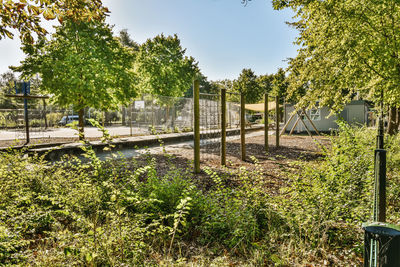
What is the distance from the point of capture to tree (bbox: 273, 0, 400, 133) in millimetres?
4426

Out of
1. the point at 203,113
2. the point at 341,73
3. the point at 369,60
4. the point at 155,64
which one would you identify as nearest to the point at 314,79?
the point at 341,73

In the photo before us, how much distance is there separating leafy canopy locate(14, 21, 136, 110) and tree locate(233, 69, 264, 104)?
3526 centimetres

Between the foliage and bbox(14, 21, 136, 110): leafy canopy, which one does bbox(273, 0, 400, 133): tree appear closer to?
the foliage

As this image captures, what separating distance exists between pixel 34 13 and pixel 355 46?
16.9ft

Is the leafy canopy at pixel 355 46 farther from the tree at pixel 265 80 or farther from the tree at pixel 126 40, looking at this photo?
the tree at pixel 126 40

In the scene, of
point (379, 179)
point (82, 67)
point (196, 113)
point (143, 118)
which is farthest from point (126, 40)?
point (379, 179)

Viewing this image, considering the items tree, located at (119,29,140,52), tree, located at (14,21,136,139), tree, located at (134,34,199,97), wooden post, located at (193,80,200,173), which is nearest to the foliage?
wooden post, located at (193,80,200,173)

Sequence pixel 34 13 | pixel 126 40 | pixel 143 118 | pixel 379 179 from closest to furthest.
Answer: pixel 379 179
pixel 34 13
pixel 143 118
pixel 126 40

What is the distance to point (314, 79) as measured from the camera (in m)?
5.73

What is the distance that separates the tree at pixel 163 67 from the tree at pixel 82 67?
49.7 feet

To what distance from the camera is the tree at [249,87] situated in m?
45.1

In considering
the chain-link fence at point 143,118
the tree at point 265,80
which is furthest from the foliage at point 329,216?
the tree at point 265,80

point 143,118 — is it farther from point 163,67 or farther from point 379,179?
point 379,179

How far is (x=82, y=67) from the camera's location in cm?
972
